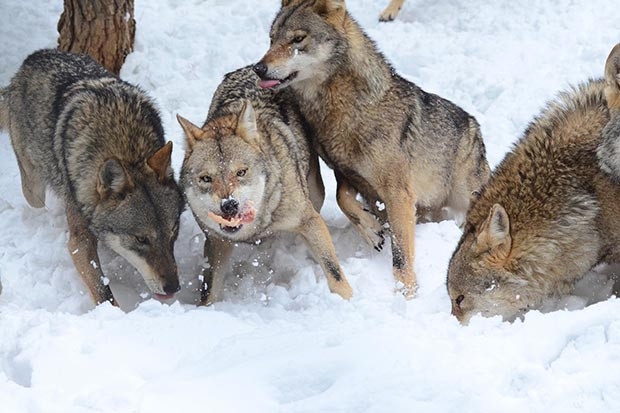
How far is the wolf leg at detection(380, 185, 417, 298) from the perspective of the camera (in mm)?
6586

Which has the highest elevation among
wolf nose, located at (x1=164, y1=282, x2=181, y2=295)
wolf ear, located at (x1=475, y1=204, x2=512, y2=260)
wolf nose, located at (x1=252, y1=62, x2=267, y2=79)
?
wolf nose, located at (x1=252, y1=62, x2=267, y2=79)

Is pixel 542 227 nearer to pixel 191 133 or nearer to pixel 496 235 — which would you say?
pixel 496 235

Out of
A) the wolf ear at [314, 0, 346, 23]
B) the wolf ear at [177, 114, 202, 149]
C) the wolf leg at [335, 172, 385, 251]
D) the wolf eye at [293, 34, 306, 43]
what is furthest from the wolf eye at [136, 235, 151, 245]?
the wolf ear at [314, 0, 346, 23]

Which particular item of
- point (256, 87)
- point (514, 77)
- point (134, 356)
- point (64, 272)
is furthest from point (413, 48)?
point (134, 356)

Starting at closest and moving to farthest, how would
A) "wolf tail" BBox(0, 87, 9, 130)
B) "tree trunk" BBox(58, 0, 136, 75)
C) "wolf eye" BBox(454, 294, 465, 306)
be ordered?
"wolf eye" BBox(454, 294, 465, 306) → "wolf tail" BBox(0, 87, 9, 130) → "tree trunk" BBox(58, 0, 136, 75)

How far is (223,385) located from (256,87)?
324 cm

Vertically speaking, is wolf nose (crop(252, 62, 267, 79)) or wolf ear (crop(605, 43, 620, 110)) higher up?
wolf ear (crop(605, 43, 620, 110))

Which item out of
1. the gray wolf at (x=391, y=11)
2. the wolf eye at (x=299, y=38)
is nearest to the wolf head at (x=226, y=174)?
the wolf eye at (x=299, y=38)

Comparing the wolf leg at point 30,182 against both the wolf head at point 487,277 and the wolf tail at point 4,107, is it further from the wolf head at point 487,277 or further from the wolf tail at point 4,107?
the wolf head at point 487,277

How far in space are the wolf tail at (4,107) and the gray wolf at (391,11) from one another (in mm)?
5131

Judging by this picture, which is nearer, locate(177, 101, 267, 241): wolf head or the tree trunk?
locate(177, 101, 267, 241): wolf head

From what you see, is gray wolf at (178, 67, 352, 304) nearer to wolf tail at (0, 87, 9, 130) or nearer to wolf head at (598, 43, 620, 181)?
wolf head at (598, 43, 620, 181)

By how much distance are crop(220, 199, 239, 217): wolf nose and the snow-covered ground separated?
0.69 metres

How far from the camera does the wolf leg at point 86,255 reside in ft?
20.7
